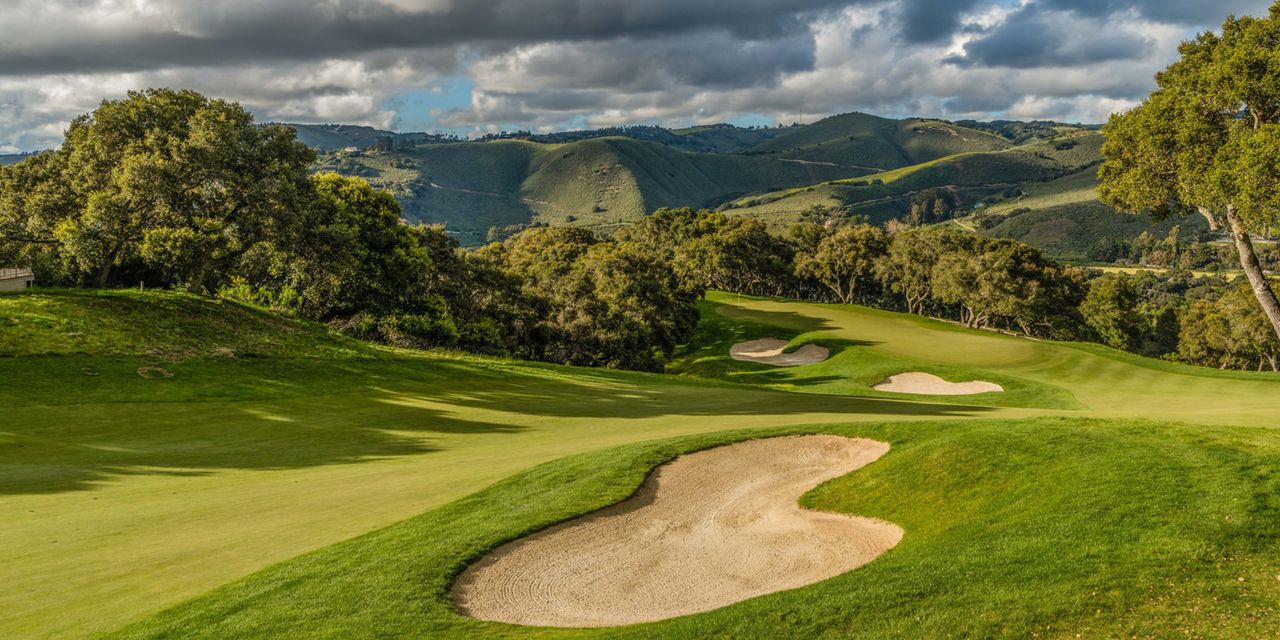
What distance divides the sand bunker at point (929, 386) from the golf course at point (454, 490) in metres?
11.9

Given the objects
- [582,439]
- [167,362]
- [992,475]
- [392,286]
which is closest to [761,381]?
[392,286]

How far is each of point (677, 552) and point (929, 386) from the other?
3977cm

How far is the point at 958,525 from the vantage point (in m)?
13.2

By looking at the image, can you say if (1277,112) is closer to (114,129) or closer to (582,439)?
(582,439)

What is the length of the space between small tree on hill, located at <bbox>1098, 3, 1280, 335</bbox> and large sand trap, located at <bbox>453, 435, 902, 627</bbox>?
14931mm

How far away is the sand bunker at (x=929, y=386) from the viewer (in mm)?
47250

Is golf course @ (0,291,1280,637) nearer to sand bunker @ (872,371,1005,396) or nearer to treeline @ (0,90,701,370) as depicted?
treeline @ (0,90,701,370)

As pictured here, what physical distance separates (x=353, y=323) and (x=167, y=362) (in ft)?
61.8

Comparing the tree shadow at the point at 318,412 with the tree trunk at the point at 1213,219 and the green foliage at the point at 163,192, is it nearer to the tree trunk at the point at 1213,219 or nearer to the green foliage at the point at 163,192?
the green foliage at the point at 163,192

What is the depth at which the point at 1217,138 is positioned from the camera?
2448cm

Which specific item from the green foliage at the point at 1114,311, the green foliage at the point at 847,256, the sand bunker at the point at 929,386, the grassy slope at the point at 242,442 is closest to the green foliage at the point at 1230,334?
the green foliage at the point at 1114,311

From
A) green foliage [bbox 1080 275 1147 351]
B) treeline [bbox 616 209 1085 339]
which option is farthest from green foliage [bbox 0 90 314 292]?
green foliage [bbox 1080 275 1147 351]

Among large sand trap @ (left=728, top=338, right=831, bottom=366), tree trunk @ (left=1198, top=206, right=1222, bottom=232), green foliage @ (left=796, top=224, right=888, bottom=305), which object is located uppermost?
green foliage @ (left=796, top=224, right=888, bottom=305)

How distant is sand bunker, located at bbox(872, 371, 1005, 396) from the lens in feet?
155
